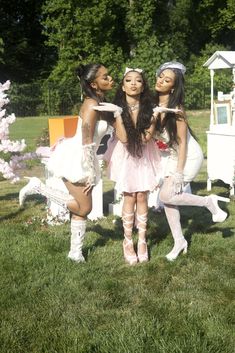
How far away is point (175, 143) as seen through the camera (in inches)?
174

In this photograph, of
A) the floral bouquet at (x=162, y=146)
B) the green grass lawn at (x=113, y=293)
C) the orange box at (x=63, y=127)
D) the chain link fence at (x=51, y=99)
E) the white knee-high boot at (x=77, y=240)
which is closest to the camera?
the green grass lawn at (x=113, y=293)

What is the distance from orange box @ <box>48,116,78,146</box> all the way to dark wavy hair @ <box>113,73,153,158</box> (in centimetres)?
142

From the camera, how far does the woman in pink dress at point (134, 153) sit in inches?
166

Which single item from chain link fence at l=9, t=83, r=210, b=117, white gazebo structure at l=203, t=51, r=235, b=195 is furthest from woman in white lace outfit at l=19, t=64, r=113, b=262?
chain link fence at l=9, t=83, r=210, b=117

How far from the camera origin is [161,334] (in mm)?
3125

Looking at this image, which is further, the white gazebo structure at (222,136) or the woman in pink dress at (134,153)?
the white gazebo structure at (222,136)

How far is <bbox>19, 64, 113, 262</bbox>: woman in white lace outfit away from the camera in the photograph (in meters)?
4.19

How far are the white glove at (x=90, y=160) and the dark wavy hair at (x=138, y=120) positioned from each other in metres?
0.31

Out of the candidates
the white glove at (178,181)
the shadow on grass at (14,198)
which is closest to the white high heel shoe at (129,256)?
the white glove at (178,181)

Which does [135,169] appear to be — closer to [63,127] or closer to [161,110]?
[161,110]

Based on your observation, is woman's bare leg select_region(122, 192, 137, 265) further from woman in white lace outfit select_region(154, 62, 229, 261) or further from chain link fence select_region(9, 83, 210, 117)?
chain link fence select_region(9, 83, 210, 117)

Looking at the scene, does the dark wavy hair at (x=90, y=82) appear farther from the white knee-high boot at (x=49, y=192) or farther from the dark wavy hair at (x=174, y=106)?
the white knee-high boot at (x=49, y=192)

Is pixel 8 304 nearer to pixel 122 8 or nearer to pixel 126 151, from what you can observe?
pixel 126 151

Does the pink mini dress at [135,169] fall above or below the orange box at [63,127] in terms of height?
below
